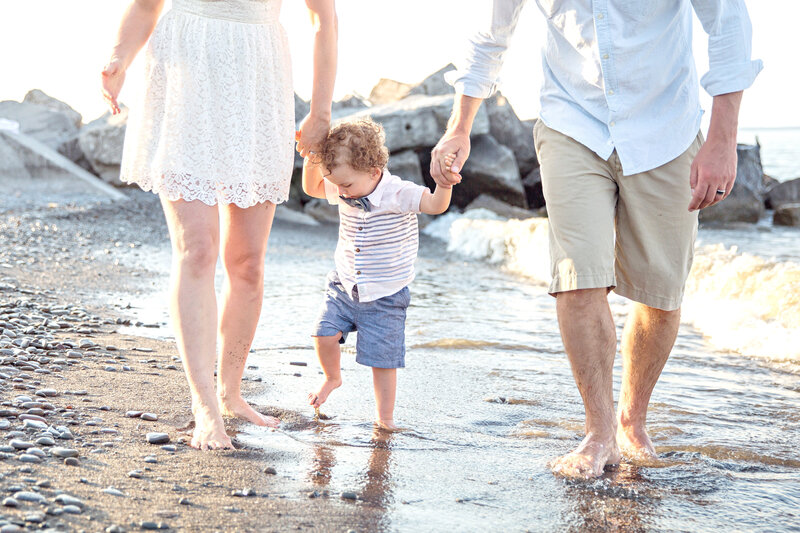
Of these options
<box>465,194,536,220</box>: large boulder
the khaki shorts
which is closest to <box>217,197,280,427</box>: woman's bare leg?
the khaki shorts

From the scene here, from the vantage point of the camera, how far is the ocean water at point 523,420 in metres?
2.63

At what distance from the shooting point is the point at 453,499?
8.71 ft

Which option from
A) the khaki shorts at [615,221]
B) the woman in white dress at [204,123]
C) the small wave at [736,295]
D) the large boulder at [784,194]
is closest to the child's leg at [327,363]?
the woman in white dress at [204,123]

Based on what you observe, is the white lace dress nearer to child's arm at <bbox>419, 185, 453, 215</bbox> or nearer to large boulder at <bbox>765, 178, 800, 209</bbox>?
child's arm at <bbox>419, 185, 453, 215</bbox>

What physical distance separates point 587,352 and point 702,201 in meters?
0.67

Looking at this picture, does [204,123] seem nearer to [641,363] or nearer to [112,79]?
[112,79]

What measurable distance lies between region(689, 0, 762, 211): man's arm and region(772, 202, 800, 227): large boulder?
64.6 ft

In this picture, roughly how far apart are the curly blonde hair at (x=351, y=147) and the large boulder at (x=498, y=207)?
16.3 metres

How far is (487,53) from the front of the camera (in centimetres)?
345

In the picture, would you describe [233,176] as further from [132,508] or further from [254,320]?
[132,508]

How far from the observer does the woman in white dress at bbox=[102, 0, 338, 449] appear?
9.97 ft

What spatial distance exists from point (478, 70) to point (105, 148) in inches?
739

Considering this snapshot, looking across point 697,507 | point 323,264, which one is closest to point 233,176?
point 697,507

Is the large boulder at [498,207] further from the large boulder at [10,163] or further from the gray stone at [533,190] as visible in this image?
the large boulder at [10,163]
